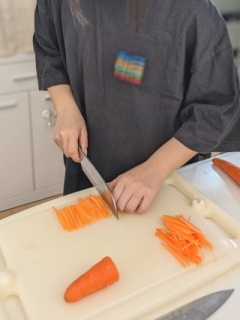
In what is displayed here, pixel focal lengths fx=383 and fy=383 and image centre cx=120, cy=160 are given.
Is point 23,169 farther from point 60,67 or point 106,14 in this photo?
point 106,14

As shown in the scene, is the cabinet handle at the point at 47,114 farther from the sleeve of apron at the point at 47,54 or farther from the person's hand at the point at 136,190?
the person's hand at the point at 136,190

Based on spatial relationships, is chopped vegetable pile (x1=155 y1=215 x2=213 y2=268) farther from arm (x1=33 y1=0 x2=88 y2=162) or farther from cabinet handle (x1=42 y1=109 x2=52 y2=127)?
cabinet handle (x1=42 y1=109 x2=52 y2=127)

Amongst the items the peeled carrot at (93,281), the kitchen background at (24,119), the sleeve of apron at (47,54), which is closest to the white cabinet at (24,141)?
the kitchen background at (24,119)

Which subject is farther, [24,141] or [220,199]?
[24,141]

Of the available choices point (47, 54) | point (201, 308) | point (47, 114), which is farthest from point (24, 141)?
point (201, 308)

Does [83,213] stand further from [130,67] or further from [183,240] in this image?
[130,67]

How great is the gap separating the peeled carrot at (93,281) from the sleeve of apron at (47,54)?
1.60 ft

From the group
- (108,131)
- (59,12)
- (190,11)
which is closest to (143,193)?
(108,131)

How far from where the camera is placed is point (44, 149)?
5.70ft

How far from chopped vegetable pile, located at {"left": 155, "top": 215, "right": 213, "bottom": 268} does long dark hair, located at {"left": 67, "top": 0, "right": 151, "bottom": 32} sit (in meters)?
0.39

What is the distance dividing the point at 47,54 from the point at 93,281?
0.58m

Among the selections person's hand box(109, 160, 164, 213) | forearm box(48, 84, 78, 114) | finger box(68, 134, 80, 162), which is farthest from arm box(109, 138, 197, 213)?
forearm box(48, 84, 78, 114)

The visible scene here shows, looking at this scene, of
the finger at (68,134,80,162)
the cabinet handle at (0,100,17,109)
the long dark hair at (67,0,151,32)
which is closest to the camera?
the long dark hair at (67,0,151,32)

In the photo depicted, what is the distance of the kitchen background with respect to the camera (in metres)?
1.43
